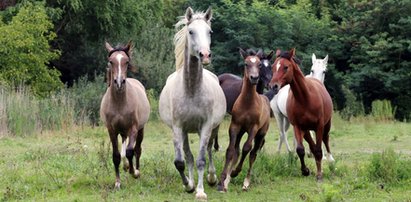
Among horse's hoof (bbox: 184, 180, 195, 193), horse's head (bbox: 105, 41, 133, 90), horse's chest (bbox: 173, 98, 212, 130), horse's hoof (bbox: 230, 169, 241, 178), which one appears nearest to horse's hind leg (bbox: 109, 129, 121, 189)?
horse's head (bbox: 105, 41, 133, 90)

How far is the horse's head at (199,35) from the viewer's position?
26.4 ft

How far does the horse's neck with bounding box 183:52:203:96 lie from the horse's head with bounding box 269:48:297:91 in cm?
148

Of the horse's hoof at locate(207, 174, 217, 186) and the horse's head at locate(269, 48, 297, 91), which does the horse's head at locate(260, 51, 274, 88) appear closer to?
the horse's head at locate(269, 48, 297, 91)

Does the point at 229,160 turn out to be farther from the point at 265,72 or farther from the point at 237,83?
the point at 237,83

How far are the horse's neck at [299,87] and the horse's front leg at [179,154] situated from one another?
2.31 metres

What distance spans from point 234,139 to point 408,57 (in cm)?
2332

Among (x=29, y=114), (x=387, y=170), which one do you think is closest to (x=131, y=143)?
(x=387, y=170)

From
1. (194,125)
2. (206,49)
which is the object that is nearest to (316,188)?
(194,125)

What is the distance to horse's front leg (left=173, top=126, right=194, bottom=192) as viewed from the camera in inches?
340

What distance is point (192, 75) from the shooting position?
8688 millimetres

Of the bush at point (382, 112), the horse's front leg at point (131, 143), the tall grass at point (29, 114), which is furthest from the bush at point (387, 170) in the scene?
the bush at point (382, 112)

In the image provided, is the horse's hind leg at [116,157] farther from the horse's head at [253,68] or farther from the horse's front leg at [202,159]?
the horse's head at [253,68]

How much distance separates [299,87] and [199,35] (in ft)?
8.45

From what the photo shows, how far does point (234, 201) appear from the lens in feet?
27.7
